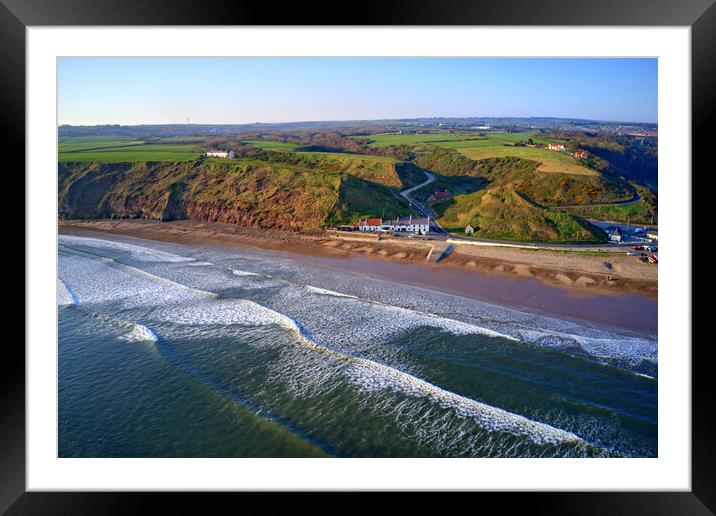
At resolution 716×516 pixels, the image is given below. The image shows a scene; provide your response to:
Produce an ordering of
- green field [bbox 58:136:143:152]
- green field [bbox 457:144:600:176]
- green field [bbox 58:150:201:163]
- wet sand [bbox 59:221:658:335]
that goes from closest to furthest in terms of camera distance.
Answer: wet sand [bbox 59:221:658:335], green field [bbox 58:136:143:152], green field [bbox 58:150:201:163], green field [bbox 457:144:600:176]

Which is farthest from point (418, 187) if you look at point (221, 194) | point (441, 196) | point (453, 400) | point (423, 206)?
point (453, 400)

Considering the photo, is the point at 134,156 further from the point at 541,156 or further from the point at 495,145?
the point at 541,156

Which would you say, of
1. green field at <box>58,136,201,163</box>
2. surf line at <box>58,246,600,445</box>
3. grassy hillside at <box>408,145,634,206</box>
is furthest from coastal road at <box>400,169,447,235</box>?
green field at <box>58,136,201,163</box>

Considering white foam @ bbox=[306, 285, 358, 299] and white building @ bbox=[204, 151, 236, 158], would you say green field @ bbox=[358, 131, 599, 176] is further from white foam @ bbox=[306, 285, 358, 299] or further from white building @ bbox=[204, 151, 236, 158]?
white foam @ bbox=[306, 285, 358, 299]

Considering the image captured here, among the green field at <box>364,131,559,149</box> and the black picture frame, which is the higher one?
the green field at <box>364,131,559,149</box>

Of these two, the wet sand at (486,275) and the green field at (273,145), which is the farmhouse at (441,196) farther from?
the green field at (273,145)

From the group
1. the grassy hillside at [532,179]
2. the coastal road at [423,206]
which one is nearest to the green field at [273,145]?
the coastal road at [423,206]
